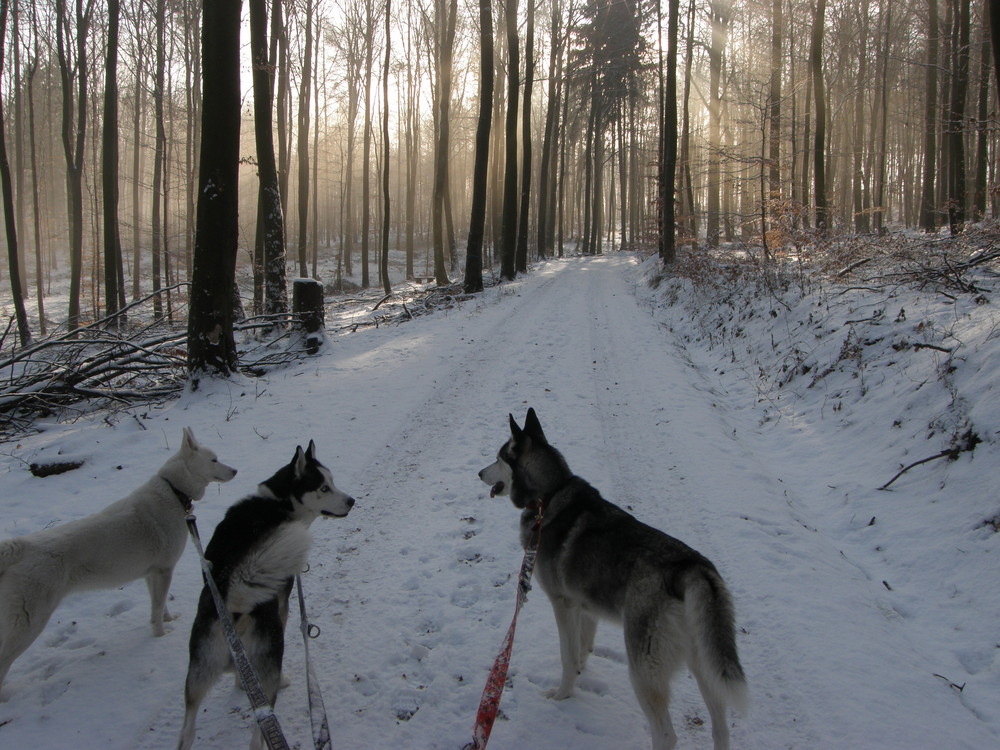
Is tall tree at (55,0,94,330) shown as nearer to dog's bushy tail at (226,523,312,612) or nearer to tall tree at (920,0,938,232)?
dog's bushy tail at (226,523,312,612)

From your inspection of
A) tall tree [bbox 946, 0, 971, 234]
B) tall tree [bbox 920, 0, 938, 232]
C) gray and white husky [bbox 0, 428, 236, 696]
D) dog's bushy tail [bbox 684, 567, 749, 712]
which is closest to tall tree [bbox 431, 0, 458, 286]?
tall tree [bbox 946, 0, 971, 234]

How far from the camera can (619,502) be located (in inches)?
211

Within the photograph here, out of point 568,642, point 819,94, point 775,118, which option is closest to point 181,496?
point 568,642

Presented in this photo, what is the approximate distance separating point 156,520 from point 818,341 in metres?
9.24

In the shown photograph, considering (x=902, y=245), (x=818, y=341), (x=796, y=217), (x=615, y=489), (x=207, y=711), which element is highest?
(x=796, y=217)

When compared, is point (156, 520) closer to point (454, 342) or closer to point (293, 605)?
point (293, 605)

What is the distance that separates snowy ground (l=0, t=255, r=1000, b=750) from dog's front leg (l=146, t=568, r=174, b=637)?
130 mm

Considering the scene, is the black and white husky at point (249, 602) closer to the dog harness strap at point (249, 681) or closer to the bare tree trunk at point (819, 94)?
the dog harness strap at point (249, 681)

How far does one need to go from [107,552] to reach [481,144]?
19.5 m

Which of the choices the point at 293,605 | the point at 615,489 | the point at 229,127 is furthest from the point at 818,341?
the point at 229,127

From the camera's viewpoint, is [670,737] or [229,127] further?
[229,127]

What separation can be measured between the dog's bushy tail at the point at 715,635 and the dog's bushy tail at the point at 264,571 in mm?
1910

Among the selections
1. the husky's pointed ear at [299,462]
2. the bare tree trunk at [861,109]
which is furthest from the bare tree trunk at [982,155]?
the husky's pointed ear at [299,462]

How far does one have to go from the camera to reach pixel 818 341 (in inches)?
353
